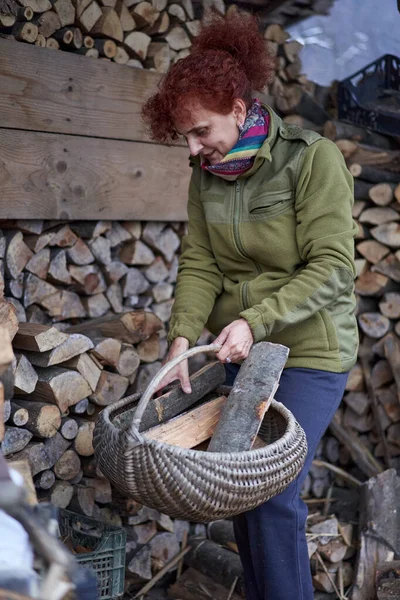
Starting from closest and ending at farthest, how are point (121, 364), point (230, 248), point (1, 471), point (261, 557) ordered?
point (1, 471) < point (261, 557) < point (230, 248) < point (121, 364)

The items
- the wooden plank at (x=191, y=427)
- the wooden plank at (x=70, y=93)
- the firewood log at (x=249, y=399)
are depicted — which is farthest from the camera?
the wooden plank at (x=70, y=93)

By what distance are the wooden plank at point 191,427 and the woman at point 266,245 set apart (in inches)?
4.3

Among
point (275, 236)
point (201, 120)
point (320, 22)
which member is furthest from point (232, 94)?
point (320, 22)

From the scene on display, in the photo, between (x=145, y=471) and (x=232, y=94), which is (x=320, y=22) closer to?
(x=232, y=94)

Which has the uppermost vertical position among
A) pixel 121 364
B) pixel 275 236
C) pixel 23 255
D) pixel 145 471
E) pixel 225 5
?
pixel 225 5

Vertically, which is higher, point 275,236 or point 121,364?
point 275,236

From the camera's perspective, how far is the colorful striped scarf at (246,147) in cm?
266

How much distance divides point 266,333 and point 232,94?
31.3 inches

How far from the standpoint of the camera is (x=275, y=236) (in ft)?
8.82

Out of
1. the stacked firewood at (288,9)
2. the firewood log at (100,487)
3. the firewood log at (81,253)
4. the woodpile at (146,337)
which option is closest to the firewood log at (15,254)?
the woodpile at (146,337)

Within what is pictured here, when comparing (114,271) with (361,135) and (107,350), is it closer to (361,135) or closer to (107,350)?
(107,350)

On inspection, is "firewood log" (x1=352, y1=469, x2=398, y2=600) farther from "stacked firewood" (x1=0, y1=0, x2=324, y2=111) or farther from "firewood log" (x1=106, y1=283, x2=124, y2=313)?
"stacked firewood" (x1=0, y1=0, x2=324, y2=111)

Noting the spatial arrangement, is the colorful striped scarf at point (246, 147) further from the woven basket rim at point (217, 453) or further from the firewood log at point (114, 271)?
the firewood log at point (114, 271)

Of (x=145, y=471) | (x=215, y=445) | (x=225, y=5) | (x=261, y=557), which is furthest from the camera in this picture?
(x=225, y=5)
